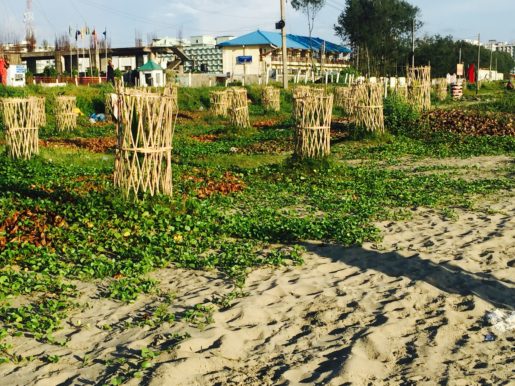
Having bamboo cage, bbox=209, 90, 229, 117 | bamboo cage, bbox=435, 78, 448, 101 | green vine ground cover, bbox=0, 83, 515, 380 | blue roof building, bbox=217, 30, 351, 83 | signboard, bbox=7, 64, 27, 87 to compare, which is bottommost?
green vine ground cover, bbox=0, 83, 515, 380

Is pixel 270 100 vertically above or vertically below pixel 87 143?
above

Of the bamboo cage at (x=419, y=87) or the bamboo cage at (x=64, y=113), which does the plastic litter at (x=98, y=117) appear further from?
the bamboo cage at (x=419, y=87)

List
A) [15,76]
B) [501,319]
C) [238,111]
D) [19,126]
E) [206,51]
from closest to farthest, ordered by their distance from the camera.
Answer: [501,319], [19,126], [238,111], [15,76], [206,51]

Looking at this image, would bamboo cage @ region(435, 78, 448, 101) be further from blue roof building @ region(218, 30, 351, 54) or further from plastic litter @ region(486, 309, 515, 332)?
plastic litter @ region(486, 309, 515, 332)

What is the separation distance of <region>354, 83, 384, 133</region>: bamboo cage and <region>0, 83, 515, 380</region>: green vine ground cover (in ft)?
13.1

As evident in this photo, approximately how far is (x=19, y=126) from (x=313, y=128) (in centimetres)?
654

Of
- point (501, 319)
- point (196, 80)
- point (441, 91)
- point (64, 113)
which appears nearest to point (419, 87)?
point (441, 91)

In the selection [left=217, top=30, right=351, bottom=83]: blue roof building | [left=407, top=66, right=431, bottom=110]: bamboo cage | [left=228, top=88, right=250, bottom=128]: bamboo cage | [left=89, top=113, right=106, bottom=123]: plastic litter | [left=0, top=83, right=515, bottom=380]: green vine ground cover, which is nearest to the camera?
[left=0, top=83, right=515, bottom=380]: green vine ground cover

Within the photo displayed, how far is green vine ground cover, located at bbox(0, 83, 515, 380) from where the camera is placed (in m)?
5.86

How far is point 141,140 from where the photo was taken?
331 inches

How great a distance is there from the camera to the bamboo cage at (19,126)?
13.2m

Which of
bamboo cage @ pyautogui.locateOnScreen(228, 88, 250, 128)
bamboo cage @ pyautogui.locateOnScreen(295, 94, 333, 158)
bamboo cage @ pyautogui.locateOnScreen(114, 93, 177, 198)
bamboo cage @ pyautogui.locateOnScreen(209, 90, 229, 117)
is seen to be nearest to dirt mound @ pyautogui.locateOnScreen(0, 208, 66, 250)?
bamboo cage @ pyautogui.locateOnScreen(114, 93, 177, 198)

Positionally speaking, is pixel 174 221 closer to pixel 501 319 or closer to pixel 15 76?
pixel 501 319

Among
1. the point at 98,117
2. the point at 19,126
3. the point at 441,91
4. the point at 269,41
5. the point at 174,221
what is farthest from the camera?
the point at 269,41
